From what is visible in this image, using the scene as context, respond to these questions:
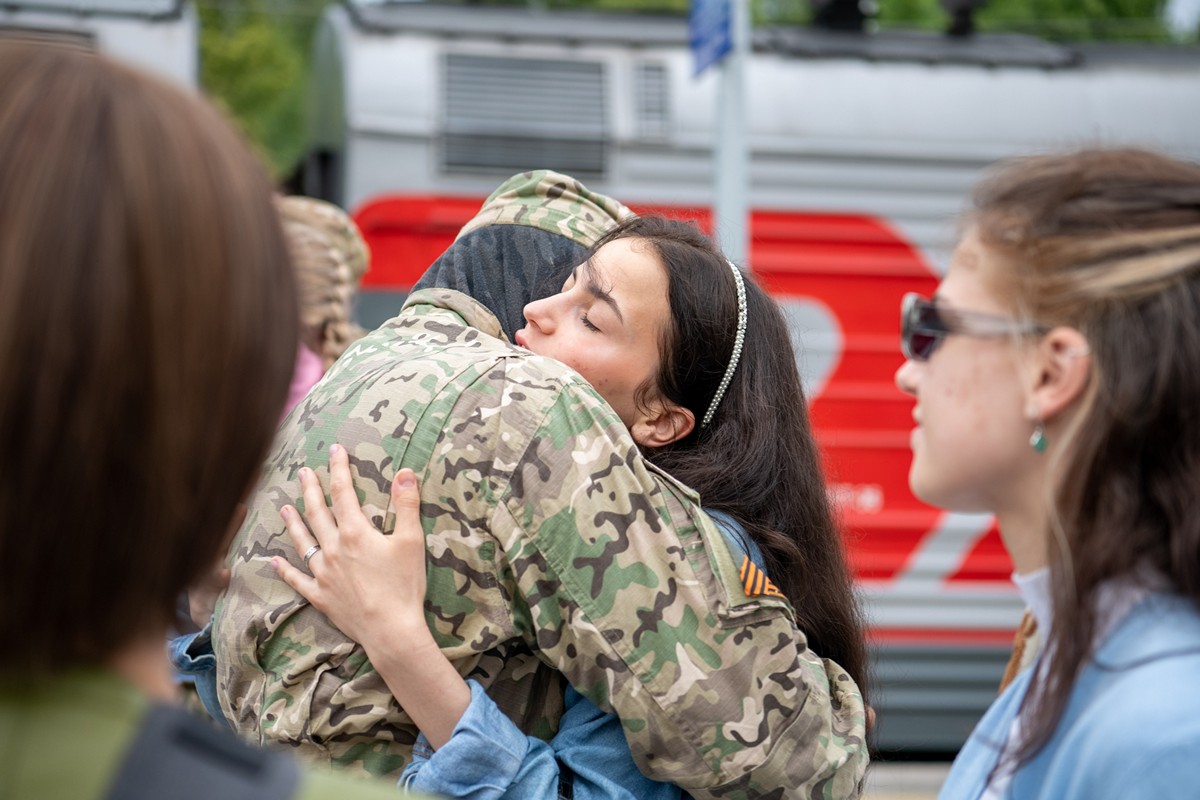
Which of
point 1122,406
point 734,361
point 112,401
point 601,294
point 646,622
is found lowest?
point 646,622

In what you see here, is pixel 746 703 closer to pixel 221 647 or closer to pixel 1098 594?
pixel 1098 594

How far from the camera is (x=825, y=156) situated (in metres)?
6.12

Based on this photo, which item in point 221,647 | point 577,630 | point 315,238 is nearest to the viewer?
point 577,630

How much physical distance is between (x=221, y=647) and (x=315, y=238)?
7.28 feet

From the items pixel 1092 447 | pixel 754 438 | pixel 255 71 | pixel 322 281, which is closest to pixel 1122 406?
pixel 1092 447

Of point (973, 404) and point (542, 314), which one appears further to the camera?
point (542, 314)

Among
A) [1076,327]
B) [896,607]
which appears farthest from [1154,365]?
[896,607]

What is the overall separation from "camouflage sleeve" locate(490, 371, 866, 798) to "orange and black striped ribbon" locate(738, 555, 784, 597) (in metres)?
0.01

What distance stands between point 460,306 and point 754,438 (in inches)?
20.4

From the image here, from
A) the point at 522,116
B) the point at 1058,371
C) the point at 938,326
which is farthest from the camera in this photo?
the point at 522,116

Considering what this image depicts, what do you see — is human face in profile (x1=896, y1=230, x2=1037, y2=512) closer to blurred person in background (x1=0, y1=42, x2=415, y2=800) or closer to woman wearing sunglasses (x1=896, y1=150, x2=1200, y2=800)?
woman wearing sunglasses (x1=896, y1=150, x2=1200, y2=800)

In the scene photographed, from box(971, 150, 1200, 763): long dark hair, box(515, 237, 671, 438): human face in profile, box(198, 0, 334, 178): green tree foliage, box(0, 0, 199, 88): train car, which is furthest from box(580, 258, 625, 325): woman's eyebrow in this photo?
box(198, 0, 334, 178): green tree foliage

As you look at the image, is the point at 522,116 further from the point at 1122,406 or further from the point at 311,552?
the point at 1122,406

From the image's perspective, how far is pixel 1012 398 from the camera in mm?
1462
